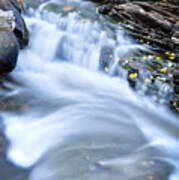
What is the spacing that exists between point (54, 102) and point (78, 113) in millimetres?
675

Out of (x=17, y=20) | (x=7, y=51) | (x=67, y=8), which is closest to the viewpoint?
(x=7, y=51)

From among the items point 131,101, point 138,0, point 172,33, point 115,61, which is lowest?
point 131,101

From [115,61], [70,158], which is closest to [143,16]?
[115,61]

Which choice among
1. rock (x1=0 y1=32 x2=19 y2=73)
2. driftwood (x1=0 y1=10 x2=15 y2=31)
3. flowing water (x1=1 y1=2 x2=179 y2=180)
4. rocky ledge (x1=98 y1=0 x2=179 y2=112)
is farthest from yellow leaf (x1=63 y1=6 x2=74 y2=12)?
rock (x1=0 y1=32 x2=19 y2=73)

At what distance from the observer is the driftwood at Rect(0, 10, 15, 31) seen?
5.55m

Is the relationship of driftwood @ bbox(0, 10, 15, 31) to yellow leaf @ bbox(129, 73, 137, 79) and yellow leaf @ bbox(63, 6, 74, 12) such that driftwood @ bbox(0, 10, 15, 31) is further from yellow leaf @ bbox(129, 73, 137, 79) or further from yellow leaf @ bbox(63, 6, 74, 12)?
yellow leaf @ bbox(63, 6, 74, 12)

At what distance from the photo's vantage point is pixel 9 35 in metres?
5.37

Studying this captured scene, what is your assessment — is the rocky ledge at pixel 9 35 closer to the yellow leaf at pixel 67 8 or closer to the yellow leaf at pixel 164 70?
the yellow leaf at pixel 67 8

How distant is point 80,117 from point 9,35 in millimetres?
2691

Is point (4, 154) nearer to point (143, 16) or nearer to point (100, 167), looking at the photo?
point (100, 167)

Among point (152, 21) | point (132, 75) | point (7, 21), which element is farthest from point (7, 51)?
point (152, 21)

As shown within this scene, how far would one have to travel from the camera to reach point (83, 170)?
326 centimetres

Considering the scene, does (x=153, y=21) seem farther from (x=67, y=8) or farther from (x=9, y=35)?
(x=9, y=35)

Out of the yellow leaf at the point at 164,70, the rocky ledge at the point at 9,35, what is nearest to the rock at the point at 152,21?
the yellow leaf at the point at 164,70
